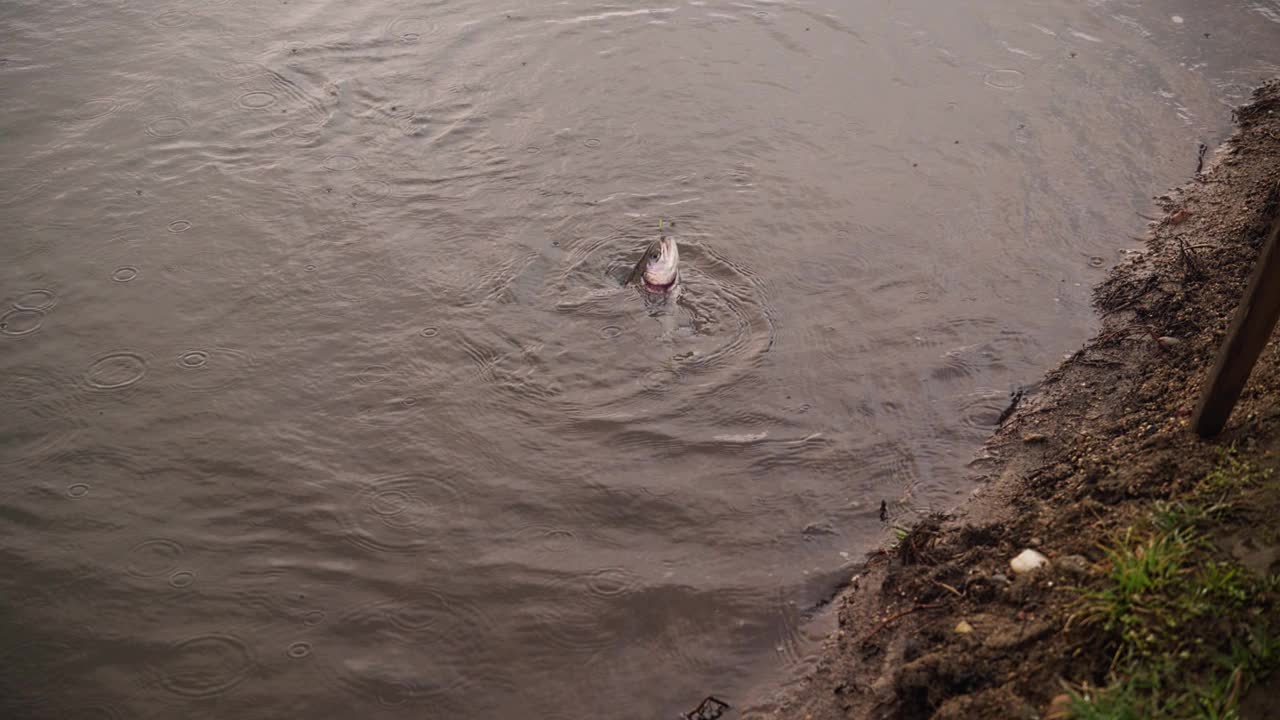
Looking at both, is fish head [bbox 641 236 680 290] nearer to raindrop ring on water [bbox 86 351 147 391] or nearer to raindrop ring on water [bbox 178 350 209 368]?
raindrop ring on water [bbox 178 350 209 368]

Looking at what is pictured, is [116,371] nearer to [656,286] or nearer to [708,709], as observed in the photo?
[656,286]

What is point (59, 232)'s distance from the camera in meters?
6.88

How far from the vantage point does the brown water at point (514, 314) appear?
4457 mm

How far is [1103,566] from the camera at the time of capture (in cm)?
359

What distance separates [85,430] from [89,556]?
103cm

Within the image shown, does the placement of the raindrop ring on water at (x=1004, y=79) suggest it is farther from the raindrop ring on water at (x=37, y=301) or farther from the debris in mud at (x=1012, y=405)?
the raindrop ring on water at (x=37, y=301)

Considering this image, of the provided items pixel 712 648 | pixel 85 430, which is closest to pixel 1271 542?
pixel 712 648

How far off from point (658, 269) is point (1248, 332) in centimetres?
366

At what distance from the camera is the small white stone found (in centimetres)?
391

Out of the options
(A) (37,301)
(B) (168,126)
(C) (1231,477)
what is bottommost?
(A) (37,301)

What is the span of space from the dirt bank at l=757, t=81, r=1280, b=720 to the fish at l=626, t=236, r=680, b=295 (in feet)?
8.06

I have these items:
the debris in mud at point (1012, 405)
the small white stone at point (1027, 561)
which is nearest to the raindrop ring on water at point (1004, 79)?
the debris in mud at point (1012, 405)

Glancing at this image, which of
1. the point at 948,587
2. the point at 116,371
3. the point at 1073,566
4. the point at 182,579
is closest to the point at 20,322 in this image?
the point at 116,371

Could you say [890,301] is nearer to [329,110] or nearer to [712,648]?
[712,648]
